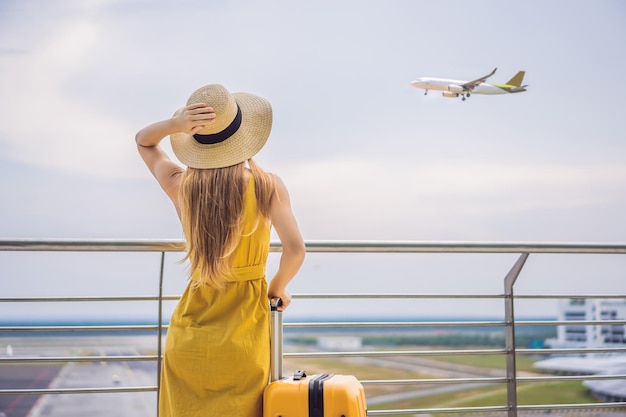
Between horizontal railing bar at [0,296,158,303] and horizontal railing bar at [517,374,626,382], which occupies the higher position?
horizontal railing bar at [0,296,158,303]

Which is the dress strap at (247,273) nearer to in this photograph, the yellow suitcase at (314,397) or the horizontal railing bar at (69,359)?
the yellow suitcase at (314,397)

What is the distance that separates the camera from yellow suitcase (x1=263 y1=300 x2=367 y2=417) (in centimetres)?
193

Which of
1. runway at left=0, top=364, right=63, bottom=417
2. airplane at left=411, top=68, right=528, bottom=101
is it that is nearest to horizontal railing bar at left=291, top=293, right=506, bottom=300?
airplane at left=411, top=68, right=528, bottom=101

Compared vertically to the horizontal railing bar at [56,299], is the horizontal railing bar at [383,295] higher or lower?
higher

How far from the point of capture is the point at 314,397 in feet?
6.37

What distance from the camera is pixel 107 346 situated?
45.7m

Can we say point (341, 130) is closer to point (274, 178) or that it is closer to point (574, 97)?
point (574, 97)

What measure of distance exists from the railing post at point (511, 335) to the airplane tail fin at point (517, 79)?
29324 millimetres

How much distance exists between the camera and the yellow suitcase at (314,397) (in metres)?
1.93

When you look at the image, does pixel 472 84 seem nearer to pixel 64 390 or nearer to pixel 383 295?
pixel 383 295

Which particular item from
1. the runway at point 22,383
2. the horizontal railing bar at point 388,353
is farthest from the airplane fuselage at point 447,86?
the runway at point 22,383

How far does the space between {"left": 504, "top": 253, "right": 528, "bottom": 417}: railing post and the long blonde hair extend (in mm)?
1399

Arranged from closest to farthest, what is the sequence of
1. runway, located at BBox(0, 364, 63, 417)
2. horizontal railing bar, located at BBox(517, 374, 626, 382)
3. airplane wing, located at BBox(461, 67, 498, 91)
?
horizontal railing bar, located at BBox(517, 374, 626, 382), airplane wing, located at BBox(461, 67, 498, 91), runway, located at BBox(0, 364, 63, 417)

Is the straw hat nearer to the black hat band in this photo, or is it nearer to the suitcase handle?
the black hat band
